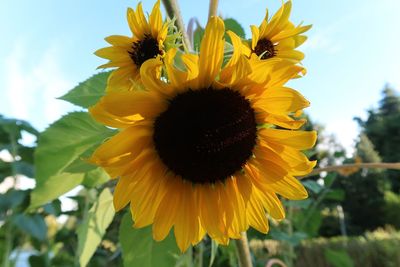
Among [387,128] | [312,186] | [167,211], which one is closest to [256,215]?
[167,211]

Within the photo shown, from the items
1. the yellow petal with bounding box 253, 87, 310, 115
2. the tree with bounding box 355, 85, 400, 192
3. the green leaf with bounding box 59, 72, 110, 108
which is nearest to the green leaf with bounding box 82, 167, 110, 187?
the green leaf with bounding box 59, 72, 110, 108

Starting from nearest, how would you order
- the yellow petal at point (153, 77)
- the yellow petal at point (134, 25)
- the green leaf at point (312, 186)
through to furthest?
the yellow petal at point (153, 77), the yellow petal at point (134, 25), the green leaf at point (312, 186)

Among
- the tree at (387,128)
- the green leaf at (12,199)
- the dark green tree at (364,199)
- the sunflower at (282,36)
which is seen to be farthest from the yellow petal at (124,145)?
the tree at (387,128)

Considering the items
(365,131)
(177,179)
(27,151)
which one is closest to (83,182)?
(177,179)

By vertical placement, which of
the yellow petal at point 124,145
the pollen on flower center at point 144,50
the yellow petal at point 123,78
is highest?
the pollen on flower center at point 144,50

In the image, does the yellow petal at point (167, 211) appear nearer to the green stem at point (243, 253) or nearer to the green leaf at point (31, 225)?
the green stem at point (243, 253)
